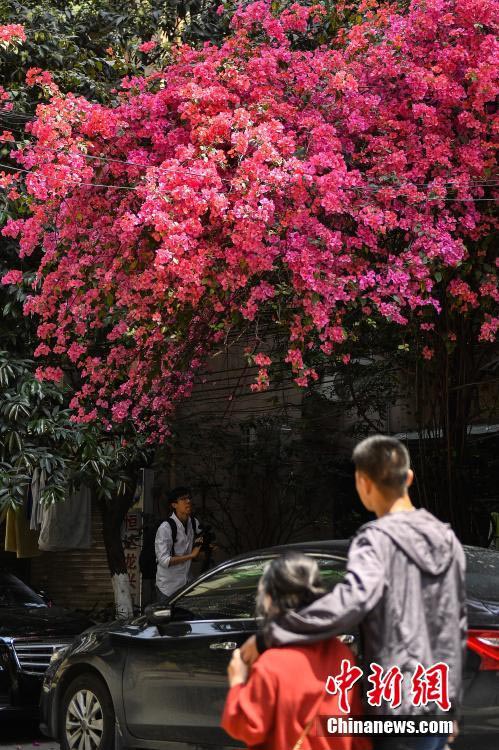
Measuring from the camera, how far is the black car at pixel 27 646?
29.7 feet

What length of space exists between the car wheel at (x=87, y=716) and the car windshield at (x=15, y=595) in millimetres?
3055

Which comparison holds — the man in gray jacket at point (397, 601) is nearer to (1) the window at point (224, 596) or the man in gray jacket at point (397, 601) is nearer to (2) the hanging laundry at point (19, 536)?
(1) the window at point (224, 596)

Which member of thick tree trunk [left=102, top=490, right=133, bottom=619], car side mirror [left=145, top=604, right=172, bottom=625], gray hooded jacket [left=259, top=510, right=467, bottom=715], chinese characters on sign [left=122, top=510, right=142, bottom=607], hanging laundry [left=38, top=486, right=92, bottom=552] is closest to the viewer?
gray hooded jacket [left=259, top=510, right=467, bottom=715]

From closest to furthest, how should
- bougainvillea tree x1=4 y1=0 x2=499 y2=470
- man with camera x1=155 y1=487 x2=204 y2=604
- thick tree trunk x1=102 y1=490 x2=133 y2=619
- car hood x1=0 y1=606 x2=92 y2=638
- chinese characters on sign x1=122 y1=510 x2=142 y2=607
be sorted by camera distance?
bougainvillea tree x1=4 y1=0 x2=499 y2=470
car hood x1=0 y1=606 x2=92 y2=638
man with camera x1=155 y1=487 x2=204 y2=604
thick tree trunk x1=102 y1=490 x2=133 y2=619
chinese characters on sign x1=122 y1=510 x2=142 y2=607

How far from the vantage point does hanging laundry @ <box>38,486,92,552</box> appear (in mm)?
13977

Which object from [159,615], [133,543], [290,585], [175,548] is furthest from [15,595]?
[290,585]

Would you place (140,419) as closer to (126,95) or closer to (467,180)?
(126,95)

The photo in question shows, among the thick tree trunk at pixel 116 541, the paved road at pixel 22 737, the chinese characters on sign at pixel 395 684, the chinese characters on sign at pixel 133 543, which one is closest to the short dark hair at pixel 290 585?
the chinese characters on sign at pixel 395 684

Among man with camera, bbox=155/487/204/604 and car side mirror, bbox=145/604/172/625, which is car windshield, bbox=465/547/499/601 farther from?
man with camera, bbox=155/487/204/604

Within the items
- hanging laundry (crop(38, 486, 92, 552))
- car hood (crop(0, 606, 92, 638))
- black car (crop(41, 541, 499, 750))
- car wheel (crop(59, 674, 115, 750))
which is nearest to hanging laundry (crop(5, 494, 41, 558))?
hanging laundry (crop(38, 486, 92, 552))

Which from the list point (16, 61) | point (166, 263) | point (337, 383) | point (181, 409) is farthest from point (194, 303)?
point (181, 409)

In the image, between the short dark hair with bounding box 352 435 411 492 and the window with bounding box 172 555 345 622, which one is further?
the window with bounding box 172 555 345 622

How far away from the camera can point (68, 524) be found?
559 inches

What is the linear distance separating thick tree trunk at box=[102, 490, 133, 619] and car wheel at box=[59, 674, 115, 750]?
5335mm
